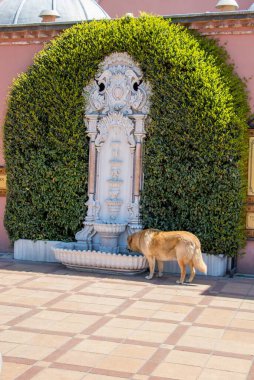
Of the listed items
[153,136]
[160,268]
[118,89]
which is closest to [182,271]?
[160,268]

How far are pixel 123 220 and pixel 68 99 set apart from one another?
217 centimetres

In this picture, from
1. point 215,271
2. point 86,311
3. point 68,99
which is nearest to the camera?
point 86,311

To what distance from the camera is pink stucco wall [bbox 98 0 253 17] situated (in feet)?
46.8

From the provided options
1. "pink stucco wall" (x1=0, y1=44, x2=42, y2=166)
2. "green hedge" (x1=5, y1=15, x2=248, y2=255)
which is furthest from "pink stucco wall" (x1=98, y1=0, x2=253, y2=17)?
"green hedge" (x1=5, y1=15, x2=248, y2=255)

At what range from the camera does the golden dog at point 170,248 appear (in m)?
8.52

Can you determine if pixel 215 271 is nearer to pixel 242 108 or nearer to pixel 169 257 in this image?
pixel 169 257

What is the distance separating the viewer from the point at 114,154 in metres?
9.90

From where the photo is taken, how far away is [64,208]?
33.1ft

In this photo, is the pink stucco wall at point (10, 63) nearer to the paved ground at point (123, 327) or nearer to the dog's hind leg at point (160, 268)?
the paved ground at point (123, 327)

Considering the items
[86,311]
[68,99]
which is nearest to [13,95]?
[68,99]

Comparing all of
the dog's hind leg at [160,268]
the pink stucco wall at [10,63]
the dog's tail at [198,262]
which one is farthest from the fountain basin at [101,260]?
the pink stucco wall at [10,63]

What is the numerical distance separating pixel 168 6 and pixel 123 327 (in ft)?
32.8

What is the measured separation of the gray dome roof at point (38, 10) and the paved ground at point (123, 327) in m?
5.94

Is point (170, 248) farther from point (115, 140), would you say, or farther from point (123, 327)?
point (123, 327)
